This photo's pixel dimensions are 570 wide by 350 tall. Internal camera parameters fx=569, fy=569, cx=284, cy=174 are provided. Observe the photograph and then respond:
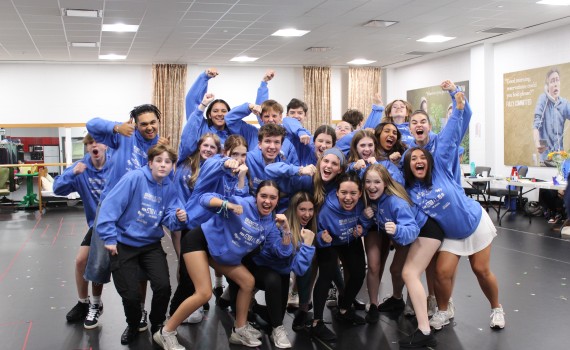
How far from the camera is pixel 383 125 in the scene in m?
4.69

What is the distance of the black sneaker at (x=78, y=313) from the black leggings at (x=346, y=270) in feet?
6.27

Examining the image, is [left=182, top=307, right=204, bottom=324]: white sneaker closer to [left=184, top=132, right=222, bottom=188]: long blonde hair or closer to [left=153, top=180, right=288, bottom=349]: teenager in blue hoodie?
[left=153, top=180, right=288, bottom=349]: teenager in blue hoodie

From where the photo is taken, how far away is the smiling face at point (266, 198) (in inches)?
150

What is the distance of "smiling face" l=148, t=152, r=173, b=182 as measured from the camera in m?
3.94

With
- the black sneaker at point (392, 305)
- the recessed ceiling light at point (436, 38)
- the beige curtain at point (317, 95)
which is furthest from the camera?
the beige curtain at point (317, 95)

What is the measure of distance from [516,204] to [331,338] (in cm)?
841

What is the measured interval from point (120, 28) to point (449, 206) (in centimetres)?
802

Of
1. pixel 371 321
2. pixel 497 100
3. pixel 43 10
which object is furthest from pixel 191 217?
pixel 497 100

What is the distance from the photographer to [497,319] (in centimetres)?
430

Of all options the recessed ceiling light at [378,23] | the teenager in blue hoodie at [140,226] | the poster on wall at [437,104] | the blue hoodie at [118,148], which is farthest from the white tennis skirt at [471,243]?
the poster on wall at [437,104]

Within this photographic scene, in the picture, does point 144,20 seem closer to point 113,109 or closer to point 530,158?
point 113,109

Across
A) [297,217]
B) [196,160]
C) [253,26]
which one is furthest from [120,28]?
[297,217]

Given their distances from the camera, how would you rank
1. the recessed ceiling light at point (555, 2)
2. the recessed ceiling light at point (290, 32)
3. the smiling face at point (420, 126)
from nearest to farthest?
the smiling face at point (420, 126) → the recessed ceiling light at point (555, 2) → the recessed ceiling light at point (290, 32)

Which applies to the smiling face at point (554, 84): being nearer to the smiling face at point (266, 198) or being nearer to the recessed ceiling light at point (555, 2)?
the recessed ceiling light at point (555, 2)
